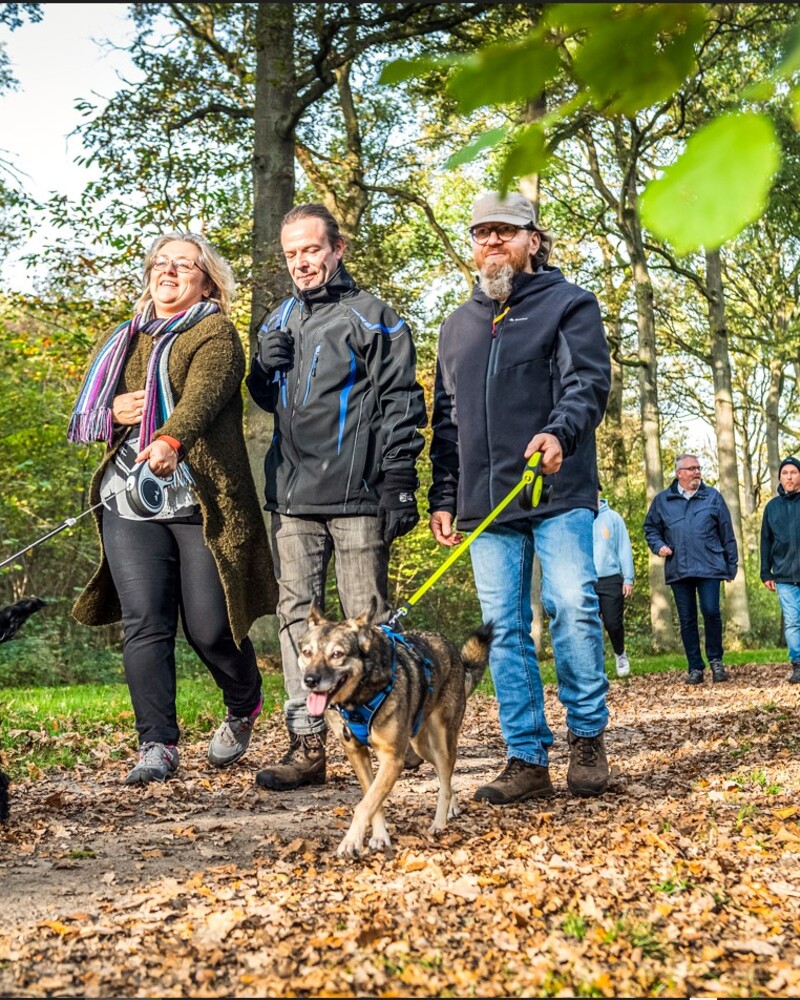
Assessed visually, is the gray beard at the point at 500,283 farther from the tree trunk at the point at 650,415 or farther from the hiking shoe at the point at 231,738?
the tree trunk at the point at 650,415

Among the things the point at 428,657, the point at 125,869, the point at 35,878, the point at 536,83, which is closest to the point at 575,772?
the point at 428,657

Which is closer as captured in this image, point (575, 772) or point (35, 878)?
point (35, 878)

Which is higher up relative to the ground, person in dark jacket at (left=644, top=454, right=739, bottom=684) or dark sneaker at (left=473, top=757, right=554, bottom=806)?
person in dark jacket at (left=644, top=454, right=739, bottom=684)

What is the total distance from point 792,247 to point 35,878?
1137 inches

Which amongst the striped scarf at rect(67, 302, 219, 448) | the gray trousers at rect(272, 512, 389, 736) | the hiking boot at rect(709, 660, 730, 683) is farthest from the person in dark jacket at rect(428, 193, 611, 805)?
the hiking boot at rect(709, 660, 730, 683)

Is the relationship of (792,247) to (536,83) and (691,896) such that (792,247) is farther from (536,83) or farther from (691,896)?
(536,83)

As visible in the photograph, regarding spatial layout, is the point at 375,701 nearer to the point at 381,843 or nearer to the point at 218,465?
the point at 381,843

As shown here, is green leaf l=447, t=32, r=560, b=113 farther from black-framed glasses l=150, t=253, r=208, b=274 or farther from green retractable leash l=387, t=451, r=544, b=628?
black-framed glasses l=150, t=253, r=208, b=274

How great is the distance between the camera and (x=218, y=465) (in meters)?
6.27

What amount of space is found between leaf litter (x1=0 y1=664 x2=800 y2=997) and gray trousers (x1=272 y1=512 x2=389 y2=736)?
647mm

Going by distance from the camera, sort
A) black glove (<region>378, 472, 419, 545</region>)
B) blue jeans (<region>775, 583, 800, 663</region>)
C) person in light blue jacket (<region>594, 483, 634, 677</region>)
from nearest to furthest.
Answer: black glove (<region>378, 472, 419, 545</region>) < blue jeans (<region>775, 583, 800, 663</region>) < person in light blue jacket (<region>594, 483, 634, 677</region>)

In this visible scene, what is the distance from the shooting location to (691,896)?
3.93m

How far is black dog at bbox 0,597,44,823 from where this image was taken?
5082mm

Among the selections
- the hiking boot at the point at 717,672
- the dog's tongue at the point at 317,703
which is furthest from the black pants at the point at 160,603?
the hiking boot at the point at 717,672
